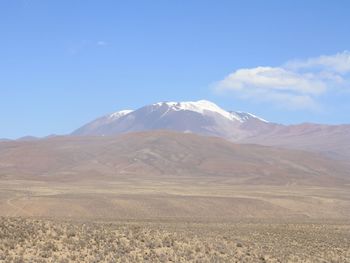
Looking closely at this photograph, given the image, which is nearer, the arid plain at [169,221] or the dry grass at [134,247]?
the dry grass at [134,247]

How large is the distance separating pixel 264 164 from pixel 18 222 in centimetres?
16948

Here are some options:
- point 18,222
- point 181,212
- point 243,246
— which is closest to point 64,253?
point 18,222

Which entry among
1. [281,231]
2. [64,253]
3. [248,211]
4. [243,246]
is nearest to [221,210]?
[248,211]

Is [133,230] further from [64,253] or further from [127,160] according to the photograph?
[127,160]

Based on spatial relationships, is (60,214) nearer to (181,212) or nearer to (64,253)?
(181,212)

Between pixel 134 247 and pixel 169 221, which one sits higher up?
pixel 134 247

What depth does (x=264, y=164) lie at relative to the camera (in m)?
195

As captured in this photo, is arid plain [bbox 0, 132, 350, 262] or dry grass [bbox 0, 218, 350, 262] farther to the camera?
arid plain [bbox 0, 132, 350, 262]

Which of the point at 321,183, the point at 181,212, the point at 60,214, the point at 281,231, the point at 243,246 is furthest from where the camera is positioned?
the point at 321,183

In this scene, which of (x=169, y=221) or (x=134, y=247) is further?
(x=169, y=221)

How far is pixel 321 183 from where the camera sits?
5842 inches

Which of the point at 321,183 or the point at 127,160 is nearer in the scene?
the point at 321,183

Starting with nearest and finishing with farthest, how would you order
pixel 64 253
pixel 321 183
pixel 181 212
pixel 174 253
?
pixel 64 253, pixel 174 253, pixel 181 212, pixel 321 183

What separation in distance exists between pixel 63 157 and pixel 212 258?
167779 mm
